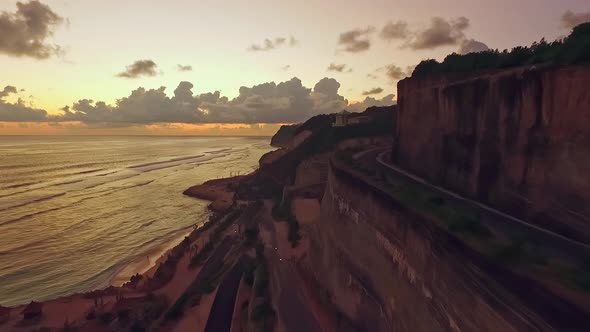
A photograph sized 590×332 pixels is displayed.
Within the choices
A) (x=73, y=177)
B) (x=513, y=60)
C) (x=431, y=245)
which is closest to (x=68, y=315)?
(x=431, y=245)

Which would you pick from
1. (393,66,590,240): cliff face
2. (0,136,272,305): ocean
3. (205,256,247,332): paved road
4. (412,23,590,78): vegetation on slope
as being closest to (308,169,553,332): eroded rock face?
(393,66,590,240): cliff face

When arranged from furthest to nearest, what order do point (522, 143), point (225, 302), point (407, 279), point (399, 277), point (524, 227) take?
point (225, 302)
point (399, 277)
point (407, 279)
point (522, 143)
point (524, 227)

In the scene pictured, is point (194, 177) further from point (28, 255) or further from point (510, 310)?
point (510, 310)

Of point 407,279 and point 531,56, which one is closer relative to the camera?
point 407,279

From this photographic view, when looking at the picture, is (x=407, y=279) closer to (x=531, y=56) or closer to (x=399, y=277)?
(x=399, y=277)

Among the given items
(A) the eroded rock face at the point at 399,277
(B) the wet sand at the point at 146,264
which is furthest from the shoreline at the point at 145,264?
(A) the eroded rock face at the point at 399,277

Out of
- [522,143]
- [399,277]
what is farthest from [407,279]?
[522,143]
